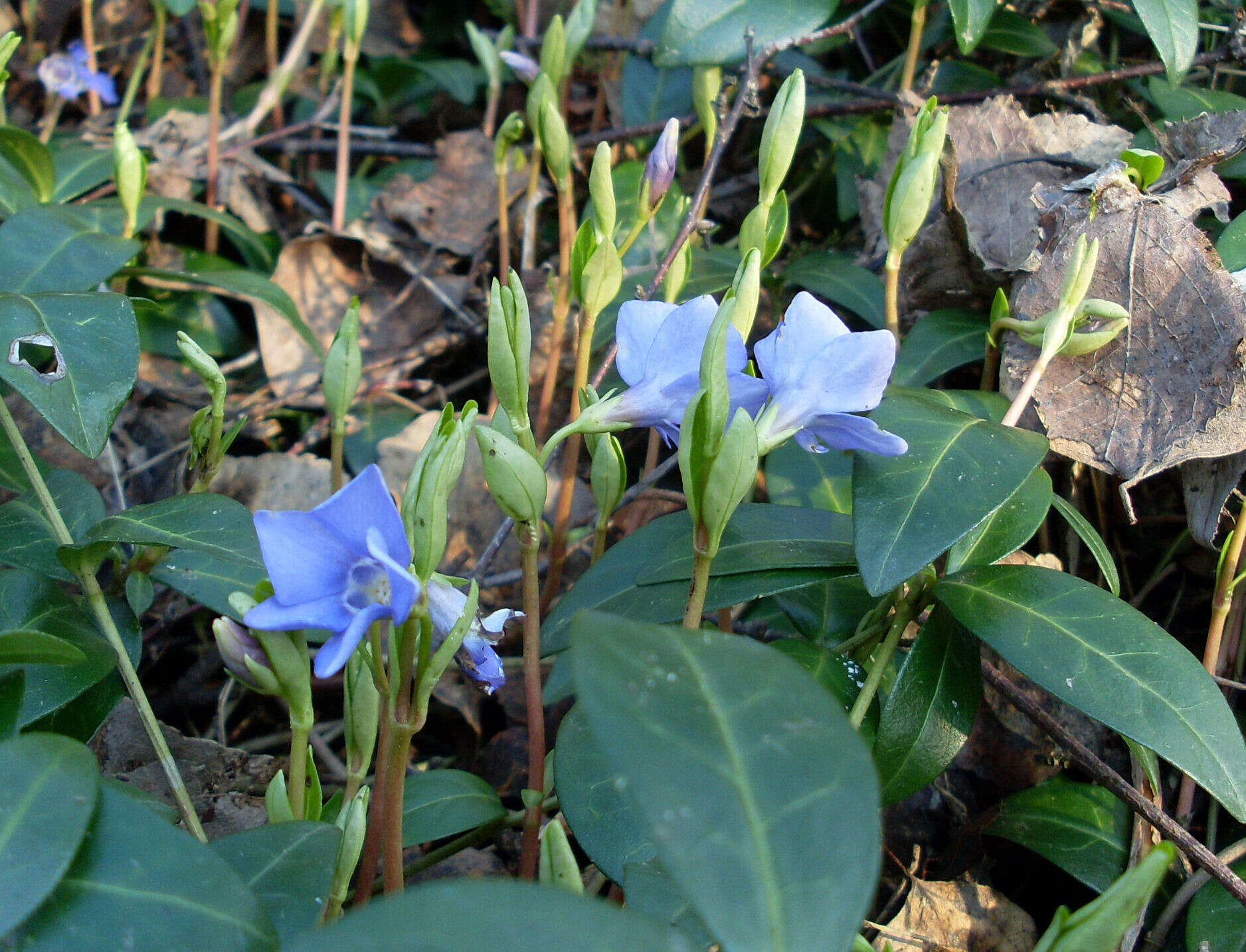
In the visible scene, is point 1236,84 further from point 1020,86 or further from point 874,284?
point 874,284

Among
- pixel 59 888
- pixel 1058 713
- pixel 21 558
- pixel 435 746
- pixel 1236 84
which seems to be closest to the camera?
pixel 59 888

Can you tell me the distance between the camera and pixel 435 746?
1283 mm

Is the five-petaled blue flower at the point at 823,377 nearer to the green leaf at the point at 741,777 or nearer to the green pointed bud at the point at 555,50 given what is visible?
the green leaf at the point at 741,777

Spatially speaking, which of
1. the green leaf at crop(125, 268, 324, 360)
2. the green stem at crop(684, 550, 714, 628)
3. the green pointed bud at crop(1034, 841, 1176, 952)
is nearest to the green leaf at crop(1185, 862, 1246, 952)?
the green pointed bud at crop(1034, 841, 1176, 952)

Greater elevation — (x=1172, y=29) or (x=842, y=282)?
(x=1172, y=29)

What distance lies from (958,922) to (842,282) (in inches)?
34.1

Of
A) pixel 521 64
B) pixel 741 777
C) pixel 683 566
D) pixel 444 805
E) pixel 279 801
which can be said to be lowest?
pixel 444 805

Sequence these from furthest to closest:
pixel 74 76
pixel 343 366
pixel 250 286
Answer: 1. pixel 74 76
2. pixel 250 286
3. pixel 343 366

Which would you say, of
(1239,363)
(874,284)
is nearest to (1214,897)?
A: (1239,363)

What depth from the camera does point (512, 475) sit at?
2.40ft

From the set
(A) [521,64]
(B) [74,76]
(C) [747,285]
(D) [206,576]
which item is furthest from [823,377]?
(B) [74,76]

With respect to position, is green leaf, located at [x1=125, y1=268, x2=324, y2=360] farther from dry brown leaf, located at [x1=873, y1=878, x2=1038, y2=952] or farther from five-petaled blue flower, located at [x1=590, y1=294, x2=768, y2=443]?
dry brown leaf, located at [x1=873, y1=878, x2=1038, y2=952]

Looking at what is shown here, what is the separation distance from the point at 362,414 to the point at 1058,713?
117 cm

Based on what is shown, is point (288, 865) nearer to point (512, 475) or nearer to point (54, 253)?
point (512, 475)
